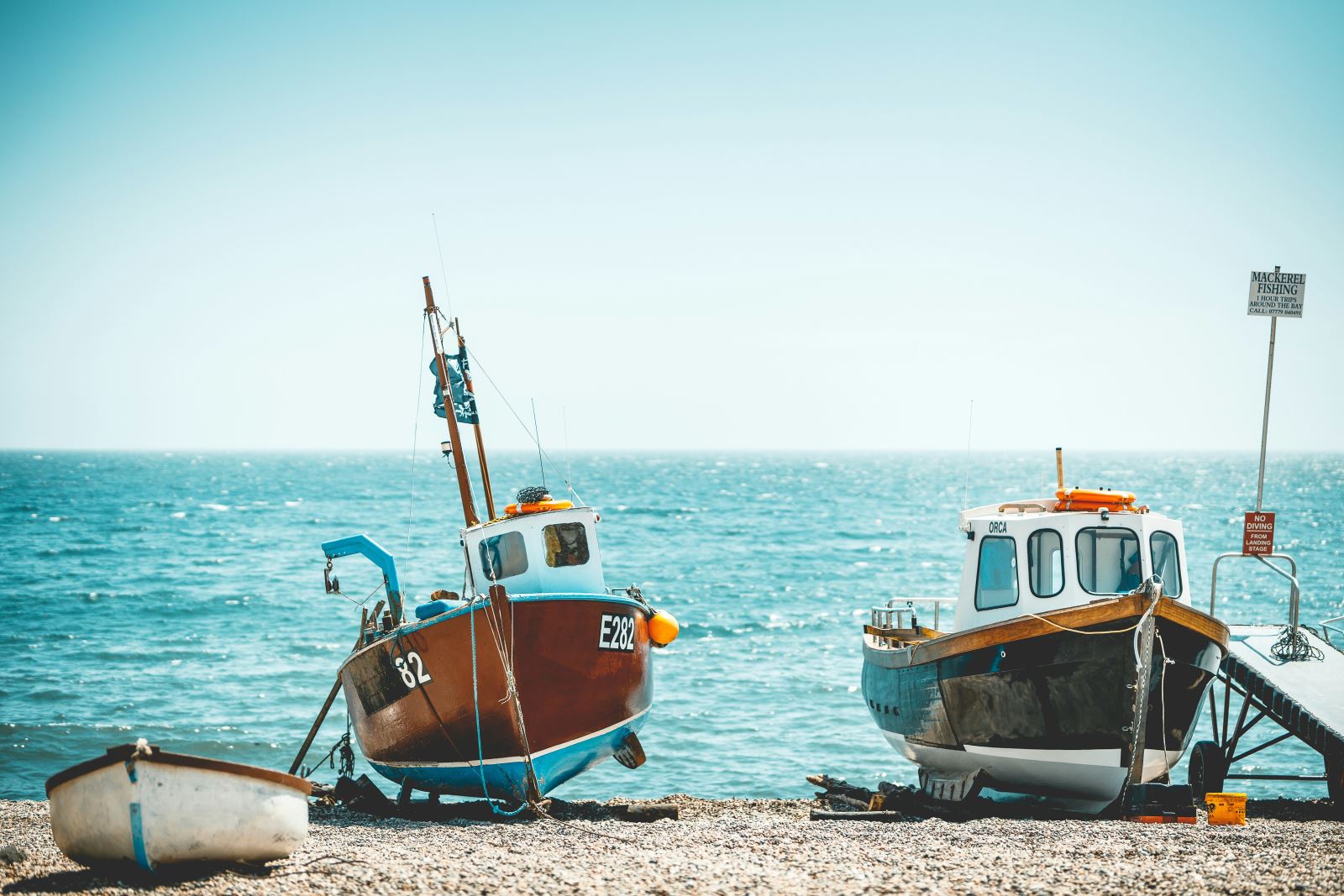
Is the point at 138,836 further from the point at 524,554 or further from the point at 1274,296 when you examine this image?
the point at 1274,296

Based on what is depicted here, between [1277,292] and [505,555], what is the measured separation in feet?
38.0

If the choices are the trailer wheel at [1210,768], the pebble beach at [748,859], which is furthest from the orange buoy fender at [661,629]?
the trailer wheel at [1210,768]

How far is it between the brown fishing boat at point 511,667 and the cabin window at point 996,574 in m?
4.23

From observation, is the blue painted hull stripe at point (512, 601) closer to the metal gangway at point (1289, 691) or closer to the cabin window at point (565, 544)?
the cabin window at point (565, 544)

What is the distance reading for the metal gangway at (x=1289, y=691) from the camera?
13547 millimetres

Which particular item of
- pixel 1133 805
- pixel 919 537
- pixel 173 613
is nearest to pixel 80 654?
pixel 173 613

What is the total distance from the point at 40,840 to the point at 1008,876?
936cm

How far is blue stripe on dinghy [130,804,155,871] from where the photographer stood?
352 inches

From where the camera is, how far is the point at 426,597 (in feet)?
124

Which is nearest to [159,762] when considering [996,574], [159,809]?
[159,809]

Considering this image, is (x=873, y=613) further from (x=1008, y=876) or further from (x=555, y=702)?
(x=1008, y=876)

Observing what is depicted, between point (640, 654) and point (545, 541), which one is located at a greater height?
point (545, 541)

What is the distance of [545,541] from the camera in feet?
51.6

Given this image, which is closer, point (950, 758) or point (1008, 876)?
point (1008, 876)
